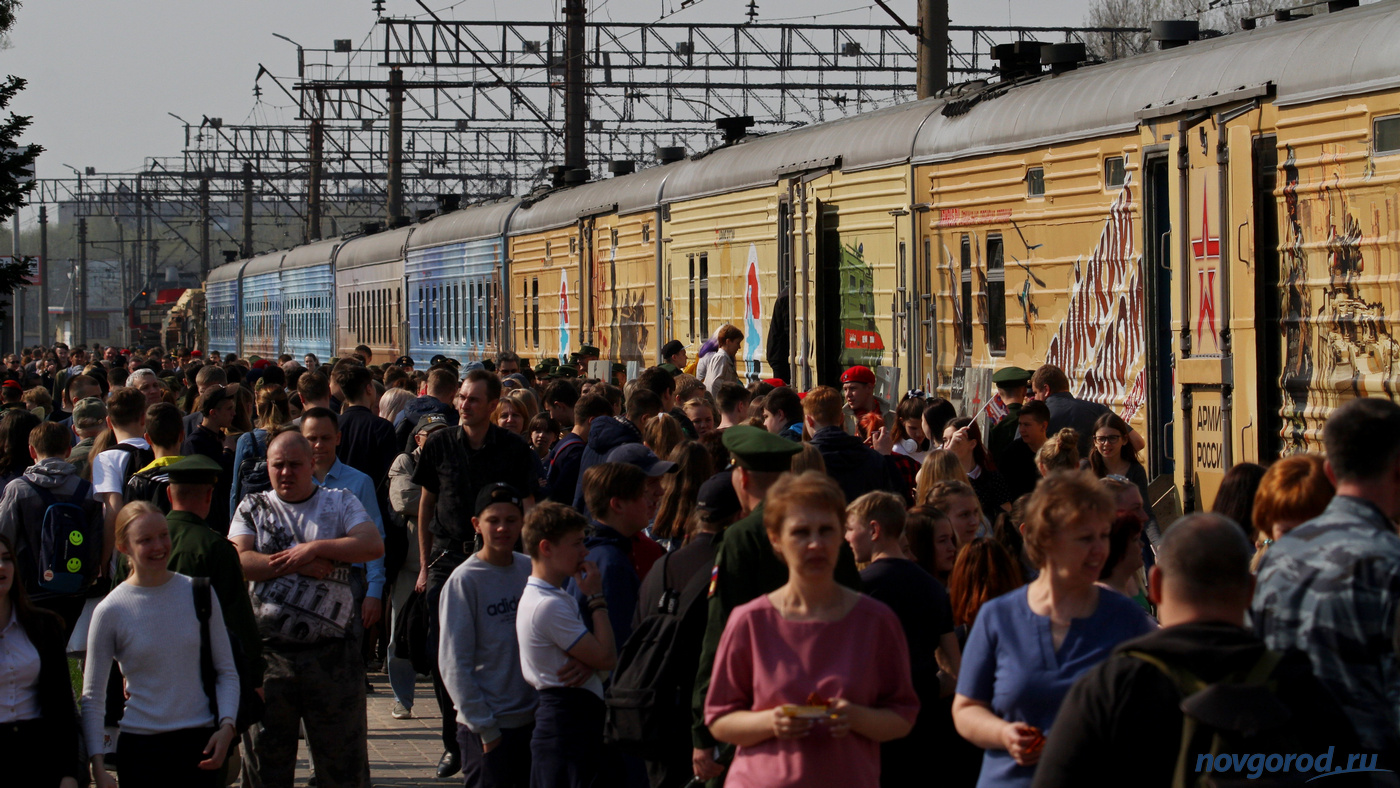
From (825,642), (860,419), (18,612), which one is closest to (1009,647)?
(825,642)

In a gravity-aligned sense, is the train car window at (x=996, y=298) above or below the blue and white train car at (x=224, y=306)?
below

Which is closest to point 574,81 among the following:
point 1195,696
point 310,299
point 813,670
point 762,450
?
point 310,299

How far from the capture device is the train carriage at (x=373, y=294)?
35.6m

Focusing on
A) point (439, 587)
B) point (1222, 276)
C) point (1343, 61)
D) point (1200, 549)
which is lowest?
point (439, 587)

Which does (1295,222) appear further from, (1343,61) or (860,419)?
(860,419)

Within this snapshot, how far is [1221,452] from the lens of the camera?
9.61 meters

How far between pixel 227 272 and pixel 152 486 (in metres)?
51.8

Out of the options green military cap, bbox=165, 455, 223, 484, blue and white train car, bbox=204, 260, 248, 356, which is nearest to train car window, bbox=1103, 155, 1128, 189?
green military cap, bbox=165, 455, 223, 484

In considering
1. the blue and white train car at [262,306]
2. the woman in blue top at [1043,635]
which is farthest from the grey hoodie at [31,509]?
the blue and white train car at [262,306]

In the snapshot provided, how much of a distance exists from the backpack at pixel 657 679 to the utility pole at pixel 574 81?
21.0 meters

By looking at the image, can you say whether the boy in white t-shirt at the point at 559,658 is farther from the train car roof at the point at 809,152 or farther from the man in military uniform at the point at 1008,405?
the train car roof at the point at 809,152

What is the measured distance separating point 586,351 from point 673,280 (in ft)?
7.11

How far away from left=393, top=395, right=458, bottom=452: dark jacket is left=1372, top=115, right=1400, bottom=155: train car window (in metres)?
5.51

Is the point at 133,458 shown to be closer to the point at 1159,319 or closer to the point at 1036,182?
the point at 1159,319
